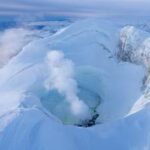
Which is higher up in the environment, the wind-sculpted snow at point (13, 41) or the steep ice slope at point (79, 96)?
the steep ice slope at point (79, 96)

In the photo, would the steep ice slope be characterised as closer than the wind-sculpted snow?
Yes

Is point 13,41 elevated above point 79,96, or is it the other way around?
point 79,96

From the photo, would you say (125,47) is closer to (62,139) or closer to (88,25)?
(88,25)

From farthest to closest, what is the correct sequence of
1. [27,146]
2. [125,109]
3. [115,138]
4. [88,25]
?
[88,25] < [125,109] < [115,138] < [27,146]

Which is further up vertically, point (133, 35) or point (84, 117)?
point (133, 35)

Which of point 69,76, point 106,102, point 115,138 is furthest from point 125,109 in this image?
point 115,138

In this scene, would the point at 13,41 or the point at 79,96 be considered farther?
the point at 13,41

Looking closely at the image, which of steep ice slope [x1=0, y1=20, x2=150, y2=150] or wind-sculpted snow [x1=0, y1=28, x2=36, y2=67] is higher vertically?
steep ice slope [x1=0, y1=20, x2=150, y2=150]

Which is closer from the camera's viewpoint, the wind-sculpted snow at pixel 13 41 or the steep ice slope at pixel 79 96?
the steep ice slope at pixel 79 96
